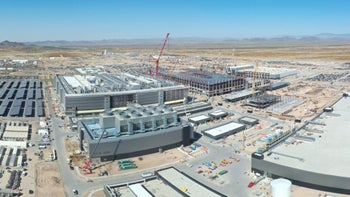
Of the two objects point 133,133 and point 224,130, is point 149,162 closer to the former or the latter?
point 133,133

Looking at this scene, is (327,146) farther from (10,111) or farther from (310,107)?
(10,111)

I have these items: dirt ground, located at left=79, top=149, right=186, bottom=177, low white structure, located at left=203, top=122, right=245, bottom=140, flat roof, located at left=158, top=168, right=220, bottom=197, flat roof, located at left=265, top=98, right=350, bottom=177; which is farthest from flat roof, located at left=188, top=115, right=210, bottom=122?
flat roof, located at left=158, top=168, right=220, bottom=197

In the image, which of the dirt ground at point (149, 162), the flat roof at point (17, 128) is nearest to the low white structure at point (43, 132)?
the flat roof at point (17, 128)

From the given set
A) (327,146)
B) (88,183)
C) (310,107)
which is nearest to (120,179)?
(88,183)

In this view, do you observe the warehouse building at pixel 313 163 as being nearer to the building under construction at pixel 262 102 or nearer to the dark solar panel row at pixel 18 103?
the building under construction at pixel 262 102

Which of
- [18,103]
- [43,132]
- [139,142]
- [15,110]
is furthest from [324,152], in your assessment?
[18,103]

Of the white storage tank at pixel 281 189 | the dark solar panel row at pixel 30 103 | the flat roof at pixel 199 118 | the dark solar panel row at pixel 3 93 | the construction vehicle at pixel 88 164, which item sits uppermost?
the white storage tank at pixel 281 189
